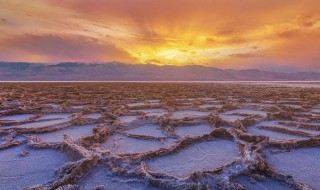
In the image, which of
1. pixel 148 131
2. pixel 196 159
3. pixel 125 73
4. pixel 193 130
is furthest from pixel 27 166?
pixel 125 73

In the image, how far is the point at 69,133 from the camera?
4570mm

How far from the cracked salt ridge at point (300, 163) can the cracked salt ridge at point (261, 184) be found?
0.25 metres

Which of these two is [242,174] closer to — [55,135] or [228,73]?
[55,135]

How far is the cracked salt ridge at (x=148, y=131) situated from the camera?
452cm

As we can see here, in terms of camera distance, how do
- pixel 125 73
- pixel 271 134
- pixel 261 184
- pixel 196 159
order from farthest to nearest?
pixel 125 73 → pixel 271 134 → pixel 196 159 → pixel 261 184

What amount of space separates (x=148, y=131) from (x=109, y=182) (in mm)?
2278

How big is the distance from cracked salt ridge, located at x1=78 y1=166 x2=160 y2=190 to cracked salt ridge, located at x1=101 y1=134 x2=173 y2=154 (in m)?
0.79

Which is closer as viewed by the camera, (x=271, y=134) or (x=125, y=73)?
(x=271, y=134)

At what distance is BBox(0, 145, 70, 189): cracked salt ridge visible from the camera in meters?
2.56

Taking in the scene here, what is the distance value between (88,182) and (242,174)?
1469 mm

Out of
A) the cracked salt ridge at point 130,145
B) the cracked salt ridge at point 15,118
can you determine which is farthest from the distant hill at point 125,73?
the cracked salt ridge at point 130,145

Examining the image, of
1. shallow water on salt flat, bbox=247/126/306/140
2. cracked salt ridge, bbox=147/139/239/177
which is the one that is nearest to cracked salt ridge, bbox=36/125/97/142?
cracked salt ridge, bbox=147/139/239/177

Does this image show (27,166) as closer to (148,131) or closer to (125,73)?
(148,131)

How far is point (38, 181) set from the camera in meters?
2.56
